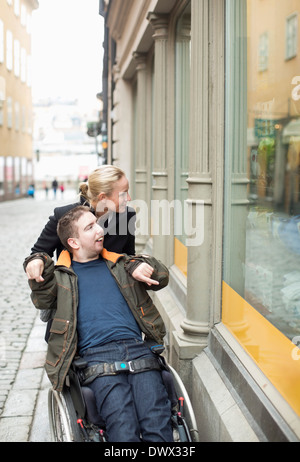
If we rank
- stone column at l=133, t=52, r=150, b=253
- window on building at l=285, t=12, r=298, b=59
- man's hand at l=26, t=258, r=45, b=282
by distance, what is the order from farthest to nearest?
stone column at l=133, t=52, r=150, b=253 < man's hand at l=26, t=258, r=45, b=282 < window on building at l=285, t=12, r=298, b=59

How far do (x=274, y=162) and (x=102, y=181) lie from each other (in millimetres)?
1033

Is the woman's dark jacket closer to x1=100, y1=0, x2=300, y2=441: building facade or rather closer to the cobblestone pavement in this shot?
x1=100, y1=0, x2=300, y2=441: building facade

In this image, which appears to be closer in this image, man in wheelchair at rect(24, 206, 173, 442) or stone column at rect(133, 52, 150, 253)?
man in wheelchair at rect(24, 206, 173, 442)

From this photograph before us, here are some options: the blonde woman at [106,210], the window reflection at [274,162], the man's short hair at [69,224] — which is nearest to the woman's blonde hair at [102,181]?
the blonde woman at [106,210]

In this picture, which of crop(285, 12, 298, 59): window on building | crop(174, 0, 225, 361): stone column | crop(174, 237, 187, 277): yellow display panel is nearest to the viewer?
crop(285, 12, 298, 59): window on building

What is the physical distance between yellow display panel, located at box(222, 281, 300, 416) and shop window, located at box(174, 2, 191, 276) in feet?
7.02

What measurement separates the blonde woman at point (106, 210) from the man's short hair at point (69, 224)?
268 millimetres

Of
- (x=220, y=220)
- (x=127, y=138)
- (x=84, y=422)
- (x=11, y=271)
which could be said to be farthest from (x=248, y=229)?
(x=127, y=138)

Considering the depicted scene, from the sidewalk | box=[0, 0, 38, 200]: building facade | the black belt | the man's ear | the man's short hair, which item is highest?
box=[0, 0, 38, 200]: building facade

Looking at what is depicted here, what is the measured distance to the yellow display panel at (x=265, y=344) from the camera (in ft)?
8.80

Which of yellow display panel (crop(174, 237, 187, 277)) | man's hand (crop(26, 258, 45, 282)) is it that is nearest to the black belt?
man's hand (crop(26, 258, 45, 282))

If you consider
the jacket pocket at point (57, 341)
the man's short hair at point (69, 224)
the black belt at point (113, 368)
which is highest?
the man's short hair at point (69, 224)

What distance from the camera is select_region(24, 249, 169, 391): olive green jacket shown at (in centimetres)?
303

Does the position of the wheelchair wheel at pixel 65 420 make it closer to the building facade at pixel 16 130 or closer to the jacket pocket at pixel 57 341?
the jacket pocket at pixel 57 341
